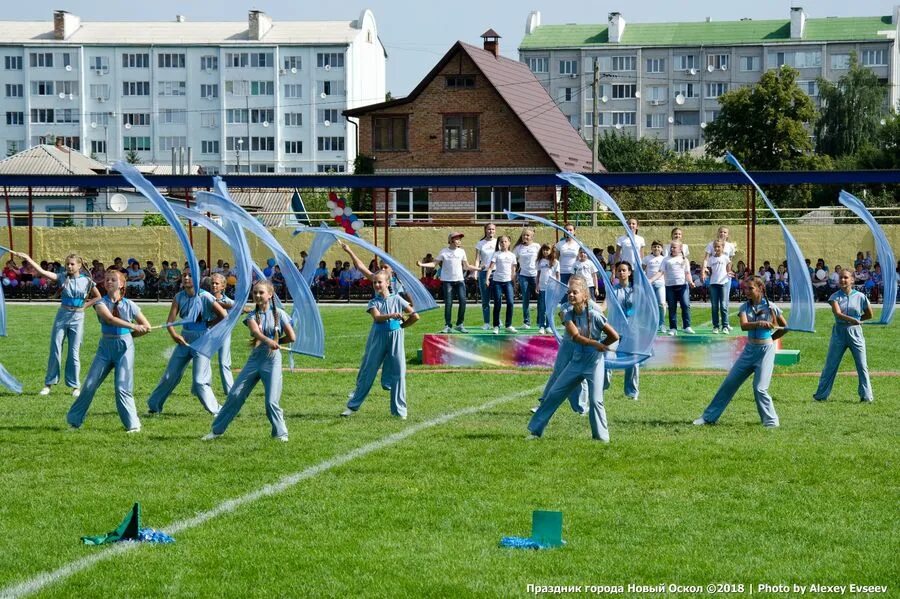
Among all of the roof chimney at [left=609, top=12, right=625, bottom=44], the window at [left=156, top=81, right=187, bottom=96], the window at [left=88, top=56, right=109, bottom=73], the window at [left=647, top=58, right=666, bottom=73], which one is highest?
the roof chimney at [left=609, top=12, right=625, bottom=44]

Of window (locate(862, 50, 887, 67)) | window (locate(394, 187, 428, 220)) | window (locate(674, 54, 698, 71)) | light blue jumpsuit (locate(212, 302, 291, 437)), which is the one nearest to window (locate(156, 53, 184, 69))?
window (locate(674, 54, 698, 71))

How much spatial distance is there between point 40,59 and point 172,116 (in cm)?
1128

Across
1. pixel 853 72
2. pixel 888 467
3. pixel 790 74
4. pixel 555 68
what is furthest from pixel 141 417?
pixel 555 68

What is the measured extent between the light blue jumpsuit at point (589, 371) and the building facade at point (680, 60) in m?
96.9

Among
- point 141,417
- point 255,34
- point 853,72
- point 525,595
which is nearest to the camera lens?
point 525,595

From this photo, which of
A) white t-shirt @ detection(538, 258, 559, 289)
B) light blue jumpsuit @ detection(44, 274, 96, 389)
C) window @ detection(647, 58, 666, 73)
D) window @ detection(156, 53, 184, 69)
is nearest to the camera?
light blue jumpsuit @ detection(44, 274, 96, 389)

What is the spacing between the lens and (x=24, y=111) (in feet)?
354

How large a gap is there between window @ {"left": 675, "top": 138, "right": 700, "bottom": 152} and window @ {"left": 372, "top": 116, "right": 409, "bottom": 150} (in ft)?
189

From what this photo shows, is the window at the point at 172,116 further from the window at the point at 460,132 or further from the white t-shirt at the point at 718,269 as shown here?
the white t-shirt at the point at 718,269

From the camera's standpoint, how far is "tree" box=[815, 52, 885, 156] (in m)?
85.5

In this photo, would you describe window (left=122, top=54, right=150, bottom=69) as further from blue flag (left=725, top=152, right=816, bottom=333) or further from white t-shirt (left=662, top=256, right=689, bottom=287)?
blue flag (left=725, top=152, right=816, bottom=333)

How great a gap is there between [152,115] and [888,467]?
10148 centimetres

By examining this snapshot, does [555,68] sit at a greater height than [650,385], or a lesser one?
greater

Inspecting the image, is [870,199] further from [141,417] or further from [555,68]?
[555,68]
